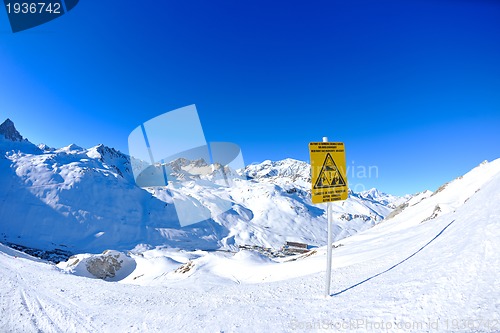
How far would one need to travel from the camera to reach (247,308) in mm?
5309

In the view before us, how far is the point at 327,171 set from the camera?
498 centimetres

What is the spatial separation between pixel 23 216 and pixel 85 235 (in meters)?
25.6

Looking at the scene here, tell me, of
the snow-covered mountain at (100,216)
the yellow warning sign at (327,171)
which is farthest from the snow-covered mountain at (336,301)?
the snow-covered mountain at (100,216)

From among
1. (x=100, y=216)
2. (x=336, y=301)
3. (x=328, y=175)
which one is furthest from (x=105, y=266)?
(x=100, y=216)

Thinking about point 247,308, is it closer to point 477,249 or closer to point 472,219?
point 477,249

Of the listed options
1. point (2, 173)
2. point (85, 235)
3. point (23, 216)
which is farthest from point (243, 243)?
point (2, 173)

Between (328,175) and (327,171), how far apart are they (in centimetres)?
8

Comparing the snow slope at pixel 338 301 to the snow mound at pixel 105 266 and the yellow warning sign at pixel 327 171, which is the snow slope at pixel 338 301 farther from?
the snow mound at pixel 105 266

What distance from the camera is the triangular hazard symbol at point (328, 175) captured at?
489 cm

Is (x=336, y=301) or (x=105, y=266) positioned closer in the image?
(x=336, y=301)

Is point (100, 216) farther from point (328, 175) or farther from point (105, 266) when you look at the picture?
point (328, 175)

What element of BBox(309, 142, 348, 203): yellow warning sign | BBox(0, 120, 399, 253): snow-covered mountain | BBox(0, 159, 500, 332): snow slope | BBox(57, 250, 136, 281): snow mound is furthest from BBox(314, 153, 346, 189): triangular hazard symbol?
BBox(0, 120, 399, 253): snow-covered mountain

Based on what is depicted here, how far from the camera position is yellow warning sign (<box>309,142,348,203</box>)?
4.82m

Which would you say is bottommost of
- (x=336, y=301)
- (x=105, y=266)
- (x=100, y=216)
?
(x=105, y=266)
